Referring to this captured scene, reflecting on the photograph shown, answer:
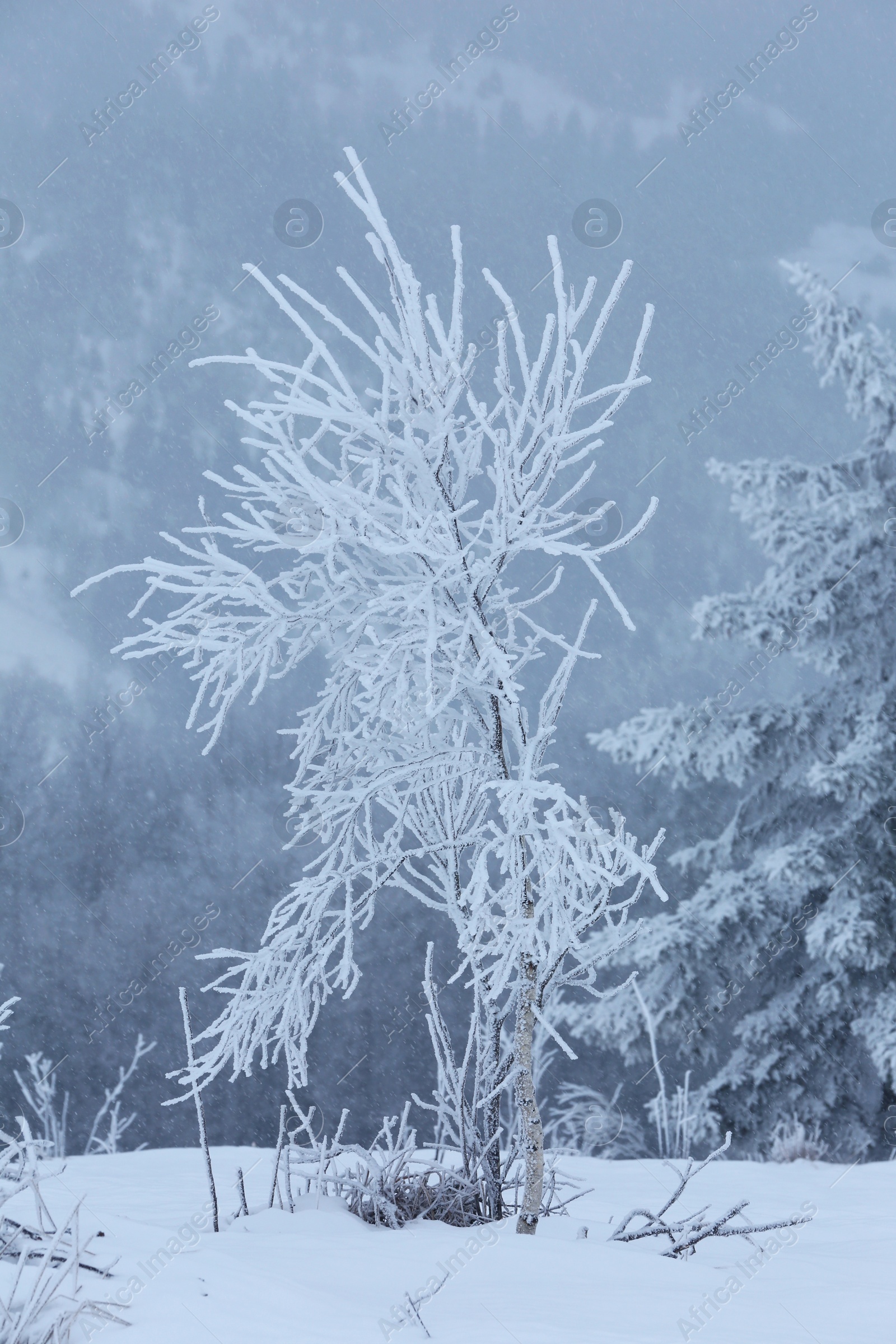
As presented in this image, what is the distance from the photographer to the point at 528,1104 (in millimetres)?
3613

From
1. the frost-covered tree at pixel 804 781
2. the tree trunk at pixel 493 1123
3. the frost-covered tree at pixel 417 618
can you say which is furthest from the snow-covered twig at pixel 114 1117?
the frost-covered tree at pixel 804 781

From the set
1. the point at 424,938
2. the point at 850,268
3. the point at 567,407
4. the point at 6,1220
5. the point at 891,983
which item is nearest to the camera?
the point at 6,1220

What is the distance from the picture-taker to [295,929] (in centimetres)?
352

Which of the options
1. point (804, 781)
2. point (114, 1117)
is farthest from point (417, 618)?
point (804, 781)

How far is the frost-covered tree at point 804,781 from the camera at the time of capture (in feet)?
31.3

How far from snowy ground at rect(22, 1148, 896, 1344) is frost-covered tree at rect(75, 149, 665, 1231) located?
48 cm

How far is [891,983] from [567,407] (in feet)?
25.7

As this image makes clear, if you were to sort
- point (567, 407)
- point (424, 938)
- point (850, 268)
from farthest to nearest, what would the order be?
A: 1. point (424, 938)
2. point (850, 268)
3. point (567, 407)

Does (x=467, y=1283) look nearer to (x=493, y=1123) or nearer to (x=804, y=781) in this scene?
(x=493, y=1123)

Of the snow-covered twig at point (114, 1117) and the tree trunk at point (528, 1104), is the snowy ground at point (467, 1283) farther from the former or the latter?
→ the snow-covered twig at point (114, 1117)

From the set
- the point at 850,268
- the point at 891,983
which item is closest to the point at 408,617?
the point at 891,983

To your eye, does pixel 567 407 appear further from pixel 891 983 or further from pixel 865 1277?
pixel 891 983

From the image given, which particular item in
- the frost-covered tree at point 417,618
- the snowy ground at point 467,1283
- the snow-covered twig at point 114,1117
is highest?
the frost-covered tree at point 417,618

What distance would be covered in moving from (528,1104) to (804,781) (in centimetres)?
779
